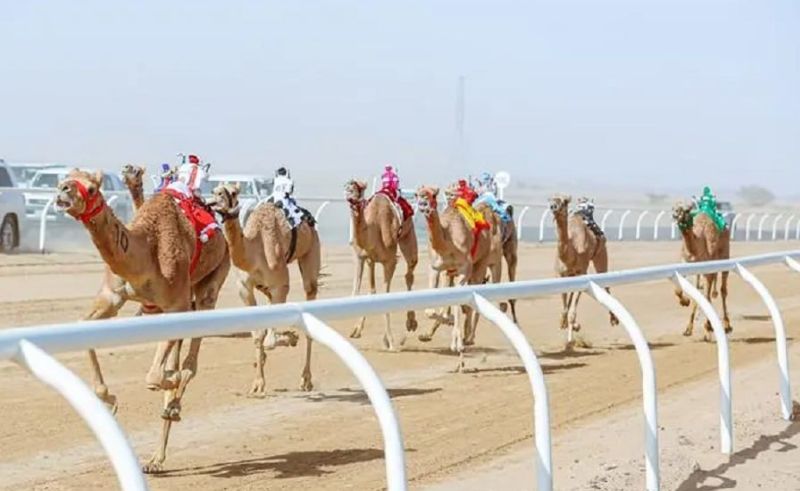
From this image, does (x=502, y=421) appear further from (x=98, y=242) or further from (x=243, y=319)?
(x=243, y=319)

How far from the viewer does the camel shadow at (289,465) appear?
7.74 m

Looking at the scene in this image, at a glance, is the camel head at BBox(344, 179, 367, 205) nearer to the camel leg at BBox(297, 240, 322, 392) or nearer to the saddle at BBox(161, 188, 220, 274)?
the camel leg at BBox(297, 240, 322, 392)

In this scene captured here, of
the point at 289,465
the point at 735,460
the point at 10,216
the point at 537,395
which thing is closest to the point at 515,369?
the point at 735,460

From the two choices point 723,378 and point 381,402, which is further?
point 723,378

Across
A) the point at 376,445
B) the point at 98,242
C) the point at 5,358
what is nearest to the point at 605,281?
the point at 376,445

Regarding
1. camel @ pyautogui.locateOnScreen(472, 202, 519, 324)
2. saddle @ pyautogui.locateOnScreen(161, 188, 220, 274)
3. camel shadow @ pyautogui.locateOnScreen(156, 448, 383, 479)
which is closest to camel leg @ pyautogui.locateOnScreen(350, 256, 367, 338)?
camel @ pyautogui.locateOnScreen(472, 202, 519, 324)

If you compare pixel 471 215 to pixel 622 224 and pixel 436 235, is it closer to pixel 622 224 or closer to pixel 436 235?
pixel 436 235

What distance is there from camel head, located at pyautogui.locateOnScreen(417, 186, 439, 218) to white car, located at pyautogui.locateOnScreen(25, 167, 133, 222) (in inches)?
274

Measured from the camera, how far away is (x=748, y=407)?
10.2m

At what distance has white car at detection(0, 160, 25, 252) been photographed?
21.2 meters

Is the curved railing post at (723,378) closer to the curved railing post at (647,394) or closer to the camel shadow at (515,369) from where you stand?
the curved railing post at (647,394)

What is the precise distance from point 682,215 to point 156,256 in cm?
934

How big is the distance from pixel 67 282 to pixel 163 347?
11822mm

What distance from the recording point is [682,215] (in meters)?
16.4
